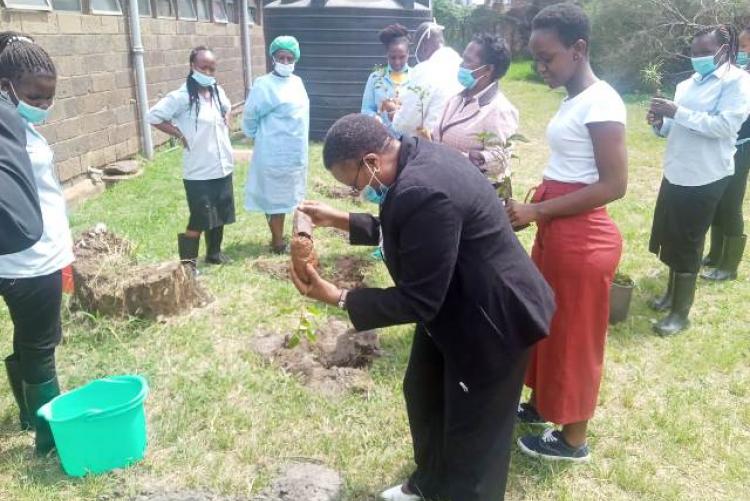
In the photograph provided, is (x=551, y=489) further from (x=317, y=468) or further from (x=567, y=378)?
(x=317, y=468)

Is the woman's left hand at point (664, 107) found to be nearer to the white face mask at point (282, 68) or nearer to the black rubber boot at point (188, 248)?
the white face mask at point (282, 68)

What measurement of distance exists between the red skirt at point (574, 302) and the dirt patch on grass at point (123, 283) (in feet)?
8.22

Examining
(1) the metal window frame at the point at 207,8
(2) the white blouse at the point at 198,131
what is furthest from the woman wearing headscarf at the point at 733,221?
(1) the metal window frame at the point at 207,8

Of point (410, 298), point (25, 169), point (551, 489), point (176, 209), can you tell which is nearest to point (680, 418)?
point (551, 489)

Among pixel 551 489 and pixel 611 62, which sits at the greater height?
pixel 611 62

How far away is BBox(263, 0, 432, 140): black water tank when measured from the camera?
10.1m

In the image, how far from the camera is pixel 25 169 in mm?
2221

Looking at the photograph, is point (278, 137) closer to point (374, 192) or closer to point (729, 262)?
point (374, 192)

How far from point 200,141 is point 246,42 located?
9033mm

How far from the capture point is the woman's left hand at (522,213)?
2.62 m

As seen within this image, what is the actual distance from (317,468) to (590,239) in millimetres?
1577

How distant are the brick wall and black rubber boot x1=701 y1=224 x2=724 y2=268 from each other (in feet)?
21.5

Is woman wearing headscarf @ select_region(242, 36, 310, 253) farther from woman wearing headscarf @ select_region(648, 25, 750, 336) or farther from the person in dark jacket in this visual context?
the person in dark jacket

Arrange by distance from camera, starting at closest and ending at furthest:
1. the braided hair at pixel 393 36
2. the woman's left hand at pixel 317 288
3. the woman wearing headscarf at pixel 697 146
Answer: the woman's left hand at pixel 317 288 → the woman wearing headscarf at pixel 697 146 → the braided hair at pixel 393 36
